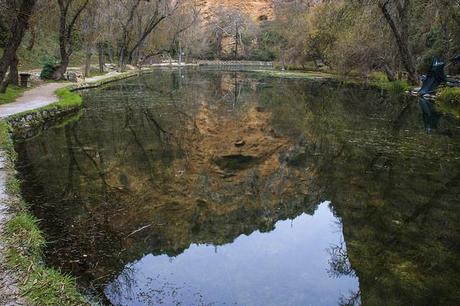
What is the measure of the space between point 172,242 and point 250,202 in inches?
89.4

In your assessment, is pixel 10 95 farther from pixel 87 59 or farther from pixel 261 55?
pixel 261 55

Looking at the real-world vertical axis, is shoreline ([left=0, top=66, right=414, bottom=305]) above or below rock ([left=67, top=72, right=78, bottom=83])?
above

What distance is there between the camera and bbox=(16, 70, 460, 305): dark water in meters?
5.52

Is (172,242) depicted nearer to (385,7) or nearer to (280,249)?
(280,249)

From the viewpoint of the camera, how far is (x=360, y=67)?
36.9m

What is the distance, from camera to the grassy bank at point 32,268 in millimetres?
4145

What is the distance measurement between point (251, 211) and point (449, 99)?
56.1 feet

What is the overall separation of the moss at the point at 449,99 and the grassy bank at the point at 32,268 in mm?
18487

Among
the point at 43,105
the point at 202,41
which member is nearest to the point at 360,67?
the point at 43,105

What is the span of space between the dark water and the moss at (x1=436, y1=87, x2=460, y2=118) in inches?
203

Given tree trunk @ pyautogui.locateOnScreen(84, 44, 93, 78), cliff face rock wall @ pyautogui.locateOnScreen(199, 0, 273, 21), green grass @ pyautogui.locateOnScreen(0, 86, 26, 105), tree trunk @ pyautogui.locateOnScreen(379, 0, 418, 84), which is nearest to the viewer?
green grass @ pyautogui.locateOnScreen(0, 86, 26, 105)

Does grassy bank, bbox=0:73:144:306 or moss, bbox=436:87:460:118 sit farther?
moss, bbox=436:87:460:118

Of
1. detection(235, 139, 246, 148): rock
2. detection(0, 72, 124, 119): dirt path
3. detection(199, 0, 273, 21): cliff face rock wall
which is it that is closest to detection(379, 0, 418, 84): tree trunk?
detection(235, 139, 246, 148): rock

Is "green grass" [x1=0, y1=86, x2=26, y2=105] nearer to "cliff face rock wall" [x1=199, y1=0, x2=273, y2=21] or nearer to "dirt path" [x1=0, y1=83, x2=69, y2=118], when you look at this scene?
"dirt path" [x1=0, y1=83, x2=69, y2=118]
